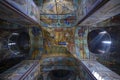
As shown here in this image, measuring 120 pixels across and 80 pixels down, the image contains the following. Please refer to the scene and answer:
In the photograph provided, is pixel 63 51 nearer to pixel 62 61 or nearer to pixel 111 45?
pixel 62 61

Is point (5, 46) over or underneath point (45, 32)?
underneath

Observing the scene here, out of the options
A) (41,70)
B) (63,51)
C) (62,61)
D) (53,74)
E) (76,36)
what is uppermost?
(76,36)

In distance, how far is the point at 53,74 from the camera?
962 cm

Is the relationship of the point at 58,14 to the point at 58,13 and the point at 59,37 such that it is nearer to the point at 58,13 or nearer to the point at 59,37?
the point at 58,13

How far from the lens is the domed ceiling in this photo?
26.7ft

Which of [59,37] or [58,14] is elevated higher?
[58,14]

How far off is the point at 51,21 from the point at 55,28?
21.8 inches

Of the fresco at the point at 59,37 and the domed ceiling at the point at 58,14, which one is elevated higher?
the domed ceiling at the point at 58,14

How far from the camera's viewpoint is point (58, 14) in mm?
8211

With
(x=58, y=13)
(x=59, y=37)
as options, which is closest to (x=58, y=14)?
(x=58, y=13)

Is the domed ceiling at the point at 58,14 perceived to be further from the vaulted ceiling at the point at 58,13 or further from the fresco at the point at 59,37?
the fresco at the point at 59,37

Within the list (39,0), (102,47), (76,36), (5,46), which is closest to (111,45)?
(102,47)

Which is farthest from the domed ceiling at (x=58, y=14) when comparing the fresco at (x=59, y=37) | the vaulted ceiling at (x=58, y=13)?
the fresco at (x=59, y=37)

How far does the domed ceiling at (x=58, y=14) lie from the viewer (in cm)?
812
